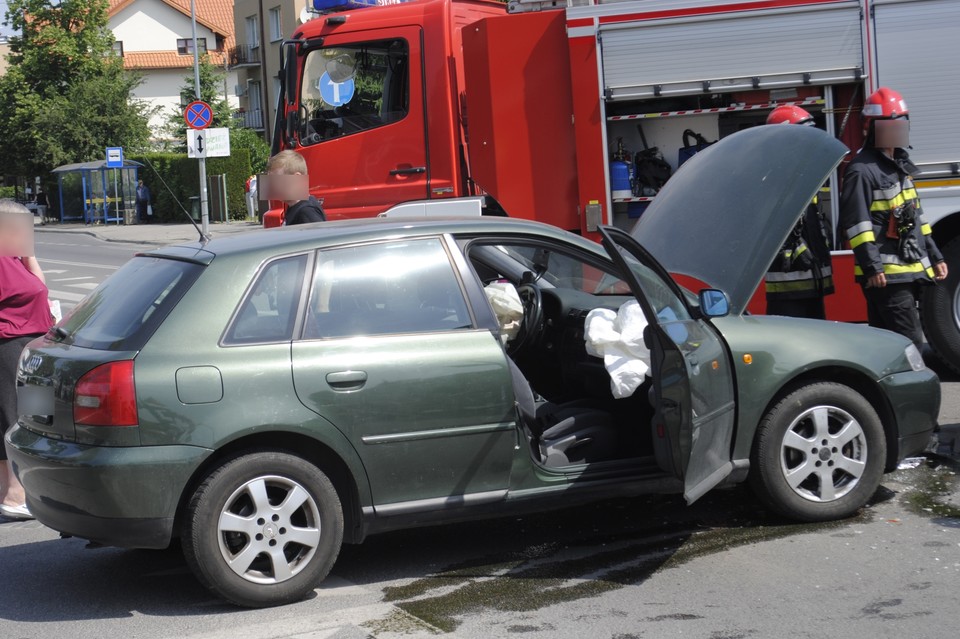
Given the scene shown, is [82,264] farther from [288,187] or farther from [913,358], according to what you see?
[913,358]

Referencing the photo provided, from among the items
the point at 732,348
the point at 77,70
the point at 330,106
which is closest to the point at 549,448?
the point at 732,348

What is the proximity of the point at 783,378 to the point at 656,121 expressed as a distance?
414cm

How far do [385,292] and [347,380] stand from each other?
1.48 ft

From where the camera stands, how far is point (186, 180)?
44656 mm

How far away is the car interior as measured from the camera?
5.33 meters

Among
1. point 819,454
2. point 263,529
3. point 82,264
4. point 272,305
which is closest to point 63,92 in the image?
point 82,264

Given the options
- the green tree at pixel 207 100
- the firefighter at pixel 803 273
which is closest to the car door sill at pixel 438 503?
the firefighter at pixel 803 273

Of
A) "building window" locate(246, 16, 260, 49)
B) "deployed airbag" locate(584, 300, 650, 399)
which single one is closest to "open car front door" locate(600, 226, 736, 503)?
"deployed airbag" locate(584, 300, 650, 399)

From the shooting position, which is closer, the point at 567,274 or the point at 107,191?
the point at 567,274

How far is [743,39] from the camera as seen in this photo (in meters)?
8.66

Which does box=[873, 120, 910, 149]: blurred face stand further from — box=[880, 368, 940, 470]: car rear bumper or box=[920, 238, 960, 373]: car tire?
box=[920, 238, 960, 373]: car tire

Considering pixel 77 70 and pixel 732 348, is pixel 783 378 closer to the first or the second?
pixel 732 348

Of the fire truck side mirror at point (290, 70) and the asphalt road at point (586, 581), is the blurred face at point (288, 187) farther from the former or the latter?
the asphalt road at point (586, 581)

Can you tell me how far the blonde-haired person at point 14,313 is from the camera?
614 centimetres
